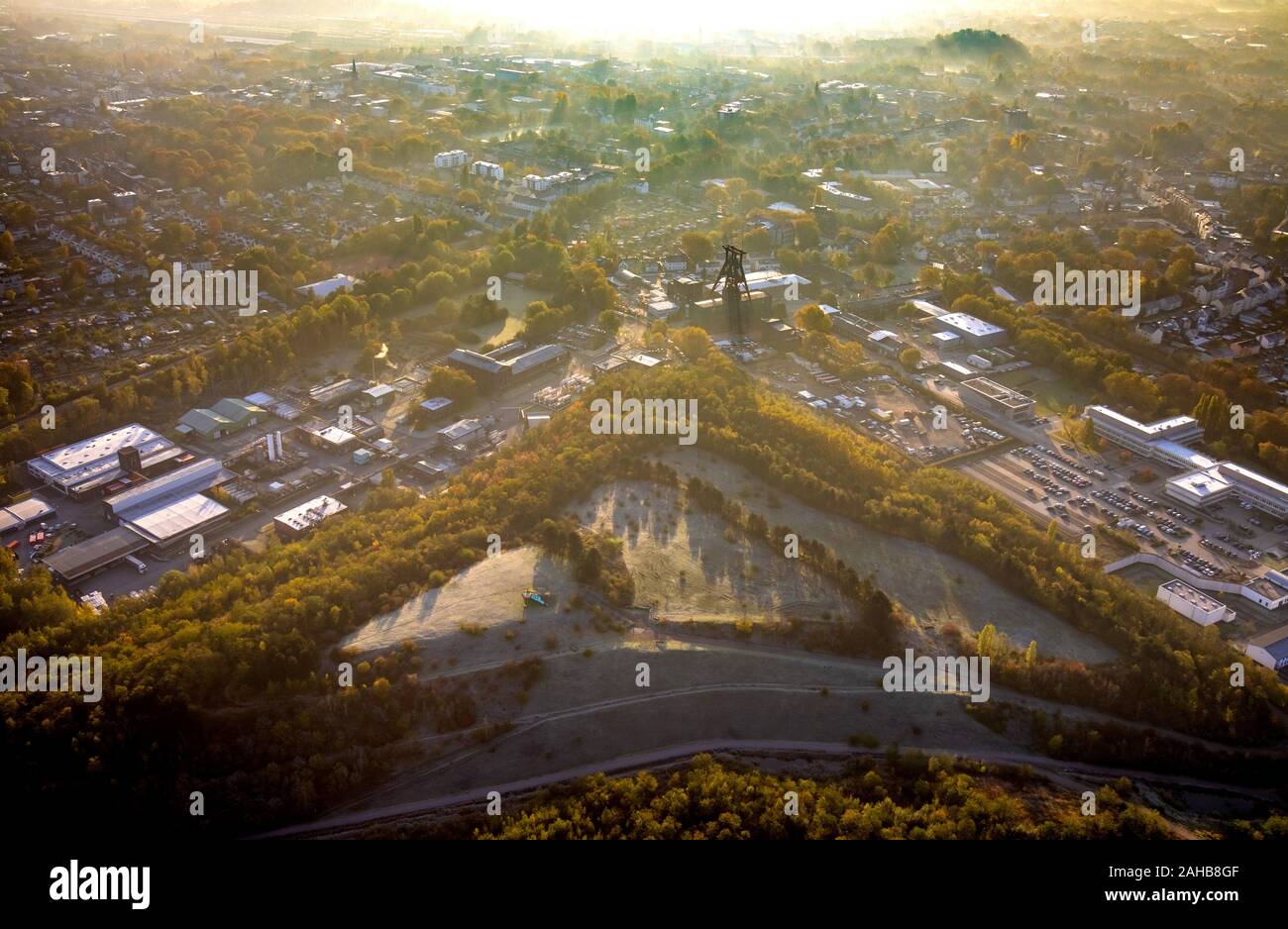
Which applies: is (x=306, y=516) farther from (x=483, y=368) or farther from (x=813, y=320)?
(x=813, y=320)

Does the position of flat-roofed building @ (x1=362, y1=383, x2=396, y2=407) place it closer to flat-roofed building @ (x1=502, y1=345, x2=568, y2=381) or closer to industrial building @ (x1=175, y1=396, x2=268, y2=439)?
industrial building @ (x1=175, y1=396, x2=268, y2=439)

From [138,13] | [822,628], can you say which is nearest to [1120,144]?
[822,628]

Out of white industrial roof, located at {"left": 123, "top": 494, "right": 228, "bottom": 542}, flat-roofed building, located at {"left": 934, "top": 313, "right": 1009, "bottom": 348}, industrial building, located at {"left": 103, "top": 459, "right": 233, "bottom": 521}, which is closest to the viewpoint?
white industrial roof, located at {"left": 123, "top": 494, "right": 228, "bottom": 542}

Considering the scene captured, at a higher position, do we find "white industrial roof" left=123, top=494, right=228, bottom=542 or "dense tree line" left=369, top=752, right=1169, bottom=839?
"white industrial roof" left=123, top=494, right=228, bottom=542

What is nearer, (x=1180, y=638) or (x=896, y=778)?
(x=896, y=778)

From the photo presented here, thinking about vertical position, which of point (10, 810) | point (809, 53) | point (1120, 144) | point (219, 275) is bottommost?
point (10, 810)

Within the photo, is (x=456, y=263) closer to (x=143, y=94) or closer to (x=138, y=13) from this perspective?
(x=143, y=94)
